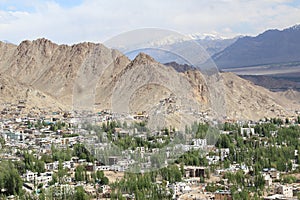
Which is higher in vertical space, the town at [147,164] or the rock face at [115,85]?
the rock face at [115,85]

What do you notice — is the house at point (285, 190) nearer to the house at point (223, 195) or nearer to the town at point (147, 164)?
the town at point (147, 164)

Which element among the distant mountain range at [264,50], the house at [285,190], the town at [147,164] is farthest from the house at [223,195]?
the distant mountain range at [264,50]

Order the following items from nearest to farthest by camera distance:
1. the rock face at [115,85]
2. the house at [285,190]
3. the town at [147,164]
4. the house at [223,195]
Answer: the rock face at [115,85] < the town at [147,164] < the house at [223,195] < the house at [285,190]

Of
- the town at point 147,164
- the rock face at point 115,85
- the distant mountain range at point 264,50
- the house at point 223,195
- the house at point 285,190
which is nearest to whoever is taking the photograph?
the rock face at point 115,85

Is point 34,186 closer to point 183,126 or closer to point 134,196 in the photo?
point 134,196

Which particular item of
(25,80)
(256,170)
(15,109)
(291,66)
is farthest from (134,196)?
(291,66)

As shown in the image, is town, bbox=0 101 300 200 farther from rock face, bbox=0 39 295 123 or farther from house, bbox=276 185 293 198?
rock face, bbox=0 39 295 123

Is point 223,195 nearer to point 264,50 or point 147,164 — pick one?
point 147,164
